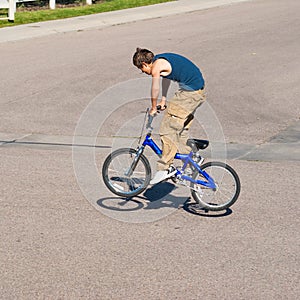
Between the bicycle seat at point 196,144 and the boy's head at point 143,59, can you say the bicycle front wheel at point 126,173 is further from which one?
the boy's head at point 143,59

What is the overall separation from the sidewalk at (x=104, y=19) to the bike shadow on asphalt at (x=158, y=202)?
12.8 metres

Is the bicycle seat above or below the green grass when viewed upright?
above

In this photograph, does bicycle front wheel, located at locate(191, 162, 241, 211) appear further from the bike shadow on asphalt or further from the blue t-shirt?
the blue t-shirt

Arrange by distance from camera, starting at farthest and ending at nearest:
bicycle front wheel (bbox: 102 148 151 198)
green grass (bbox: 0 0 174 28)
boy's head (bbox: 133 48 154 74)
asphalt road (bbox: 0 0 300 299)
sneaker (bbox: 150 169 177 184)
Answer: green grass (bbox: 0 0 174 28), bicycle front wheel (bbox: 102 148 151 198), sneaker (bbox: 150 169 177 184), boy's head (bbox: 133 48 154 74), asphalt road (bbox: 0 0 300 299)

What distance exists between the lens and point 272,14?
26984 mm

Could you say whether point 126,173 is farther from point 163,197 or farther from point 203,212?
point 203,212

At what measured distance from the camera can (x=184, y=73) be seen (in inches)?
324

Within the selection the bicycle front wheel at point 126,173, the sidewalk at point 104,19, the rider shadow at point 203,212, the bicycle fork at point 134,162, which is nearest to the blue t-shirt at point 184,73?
the bicycle fork at point 134,162

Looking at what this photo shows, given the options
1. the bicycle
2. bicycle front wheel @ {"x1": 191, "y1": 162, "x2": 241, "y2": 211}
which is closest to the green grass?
the bicycle

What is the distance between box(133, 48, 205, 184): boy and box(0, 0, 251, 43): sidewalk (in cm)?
1325

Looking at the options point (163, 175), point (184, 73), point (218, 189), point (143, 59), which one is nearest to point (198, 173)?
point (218, 189)

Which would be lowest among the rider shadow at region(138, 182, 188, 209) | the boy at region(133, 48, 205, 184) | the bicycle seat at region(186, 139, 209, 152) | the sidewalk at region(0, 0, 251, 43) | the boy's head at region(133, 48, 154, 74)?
the sidewalk at region(0, 0, 251, 43)

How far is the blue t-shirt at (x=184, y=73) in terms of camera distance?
8.18 meters

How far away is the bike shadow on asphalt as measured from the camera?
851 cm
